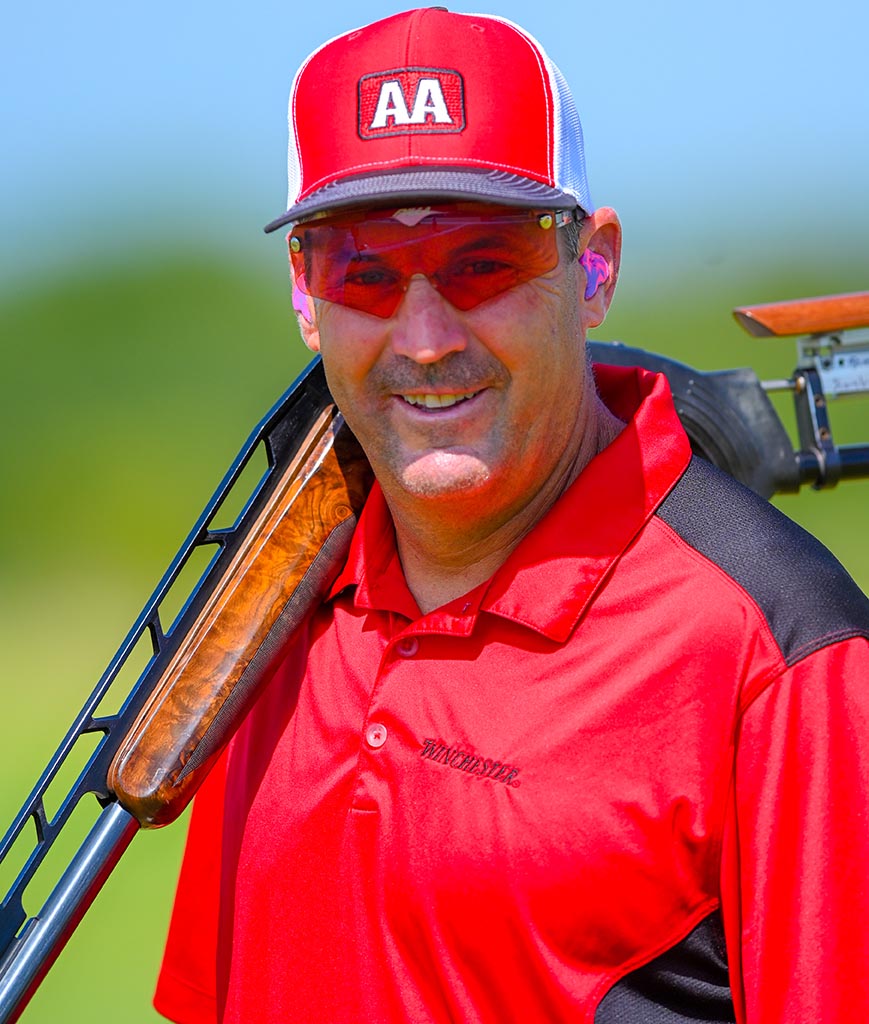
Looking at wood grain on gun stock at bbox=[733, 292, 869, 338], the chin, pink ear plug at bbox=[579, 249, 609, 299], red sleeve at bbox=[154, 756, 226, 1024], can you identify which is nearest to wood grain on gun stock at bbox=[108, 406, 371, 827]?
red sleeve at bbox=[154, 756, 226, 1024]

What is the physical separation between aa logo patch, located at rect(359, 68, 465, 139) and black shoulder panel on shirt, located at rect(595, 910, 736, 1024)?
1089mm

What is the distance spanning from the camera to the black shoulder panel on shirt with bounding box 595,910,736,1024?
68.0 inches

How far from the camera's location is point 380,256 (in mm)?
1979

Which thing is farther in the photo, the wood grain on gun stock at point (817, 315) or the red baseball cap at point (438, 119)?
the wood grain on gun stock at point (817, 315)

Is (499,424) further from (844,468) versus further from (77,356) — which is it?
(77,356)

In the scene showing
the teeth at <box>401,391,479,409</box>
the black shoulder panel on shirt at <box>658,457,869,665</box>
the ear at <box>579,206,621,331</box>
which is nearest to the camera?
the black shoulder panel on shirt at <box>658,457,869,665</box>

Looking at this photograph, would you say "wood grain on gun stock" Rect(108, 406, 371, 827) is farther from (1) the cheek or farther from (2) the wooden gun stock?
(1) the cheek

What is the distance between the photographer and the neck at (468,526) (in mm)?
2033

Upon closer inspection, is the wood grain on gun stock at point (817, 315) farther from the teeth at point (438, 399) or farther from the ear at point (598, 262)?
the teeth at point (438, 399)

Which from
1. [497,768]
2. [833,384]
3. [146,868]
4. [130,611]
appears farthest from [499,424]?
[130,611]

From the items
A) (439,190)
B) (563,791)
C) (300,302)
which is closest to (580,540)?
(563,791)

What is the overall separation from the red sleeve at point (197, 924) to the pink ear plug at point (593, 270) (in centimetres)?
97

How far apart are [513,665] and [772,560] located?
1.21ft

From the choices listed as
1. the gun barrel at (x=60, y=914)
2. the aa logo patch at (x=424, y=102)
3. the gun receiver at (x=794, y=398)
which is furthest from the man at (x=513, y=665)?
the gun receiver at (x=794, y=398)
